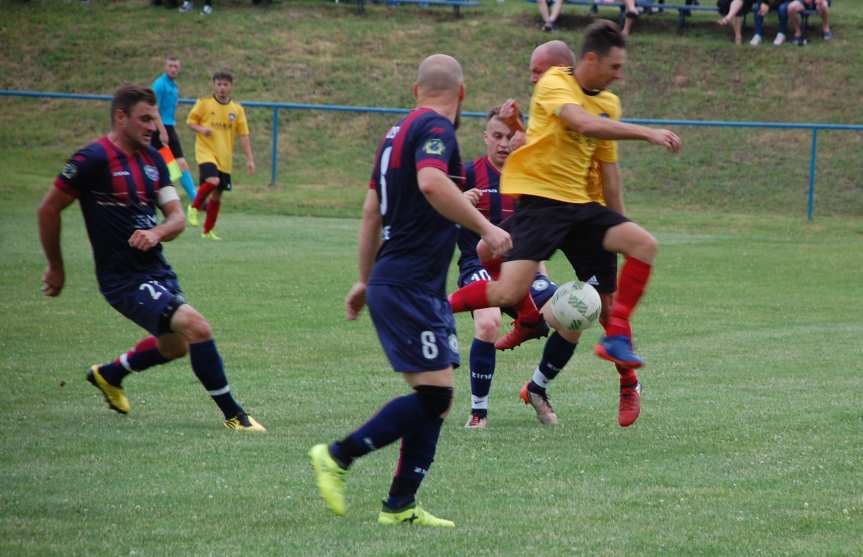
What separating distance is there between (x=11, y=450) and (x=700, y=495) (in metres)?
3.40

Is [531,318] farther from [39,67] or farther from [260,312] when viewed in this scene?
[39,67]

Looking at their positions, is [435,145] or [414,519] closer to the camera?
[435,145]

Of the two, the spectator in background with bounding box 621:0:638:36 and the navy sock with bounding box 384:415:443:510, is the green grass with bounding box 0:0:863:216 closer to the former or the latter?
the spectator in background with bounding box 621:0:638:36

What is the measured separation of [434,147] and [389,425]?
112 cm

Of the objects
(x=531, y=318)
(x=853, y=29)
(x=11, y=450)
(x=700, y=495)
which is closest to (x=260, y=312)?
(x=531, y=318)

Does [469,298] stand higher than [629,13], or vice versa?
[629,13]

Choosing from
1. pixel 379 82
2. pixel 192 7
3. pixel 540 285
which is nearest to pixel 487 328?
pixel 540 285

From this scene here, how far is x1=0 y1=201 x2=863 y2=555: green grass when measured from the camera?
5027 millimetres

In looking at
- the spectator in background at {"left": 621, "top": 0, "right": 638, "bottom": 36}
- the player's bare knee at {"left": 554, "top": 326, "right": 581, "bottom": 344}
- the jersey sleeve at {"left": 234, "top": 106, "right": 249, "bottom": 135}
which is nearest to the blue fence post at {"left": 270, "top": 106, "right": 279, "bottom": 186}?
the jersey sleeve at {"left": 234, "top": 106, "right": 249, "bottom": 135}

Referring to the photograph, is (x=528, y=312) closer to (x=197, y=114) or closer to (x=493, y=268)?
(x=493, y=268)

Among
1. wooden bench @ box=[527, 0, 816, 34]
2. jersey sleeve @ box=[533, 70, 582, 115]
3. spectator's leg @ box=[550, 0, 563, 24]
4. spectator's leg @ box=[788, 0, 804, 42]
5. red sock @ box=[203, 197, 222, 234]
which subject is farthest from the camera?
spectator's leg @ box=[550, 0, 563, 24]

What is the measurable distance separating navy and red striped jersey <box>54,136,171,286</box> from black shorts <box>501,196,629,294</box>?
204 cm

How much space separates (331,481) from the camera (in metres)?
5.23

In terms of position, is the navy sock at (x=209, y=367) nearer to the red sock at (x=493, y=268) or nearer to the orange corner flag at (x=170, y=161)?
the red sock at (x=493, y=268)
